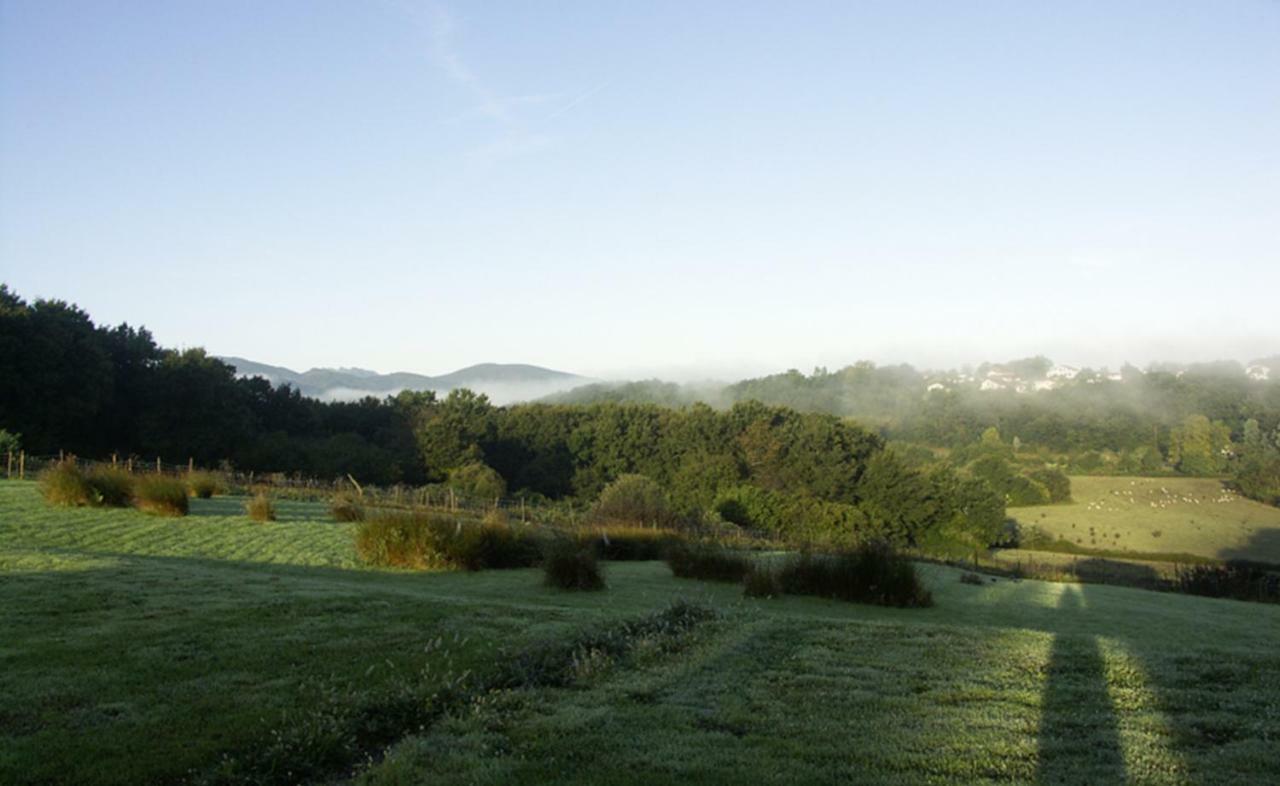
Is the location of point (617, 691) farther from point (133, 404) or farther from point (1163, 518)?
point (1163, 518)

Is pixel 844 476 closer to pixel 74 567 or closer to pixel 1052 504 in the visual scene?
pixel 1052 504

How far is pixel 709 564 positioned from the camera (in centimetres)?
1327

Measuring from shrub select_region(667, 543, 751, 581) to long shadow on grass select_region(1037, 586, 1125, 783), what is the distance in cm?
686

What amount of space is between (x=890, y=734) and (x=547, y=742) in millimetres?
1640

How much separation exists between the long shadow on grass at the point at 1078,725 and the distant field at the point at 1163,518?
3839 cm

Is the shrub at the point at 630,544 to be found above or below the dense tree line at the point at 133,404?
below

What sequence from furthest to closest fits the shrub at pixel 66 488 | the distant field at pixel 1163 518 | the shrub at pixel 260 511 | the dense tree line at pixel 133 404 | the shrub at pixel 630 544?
the distant field at pixel 1163 518, the dense tree line at pixel 133 404, the shrub at pixel 630 544, the shrub at pixel 260 511, the shrub at pixel 66 488

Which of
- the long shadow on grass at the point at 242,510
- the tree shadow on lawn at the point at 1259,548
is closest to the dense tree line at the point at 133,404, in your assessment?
the long shadow on grass at the point at 242,510

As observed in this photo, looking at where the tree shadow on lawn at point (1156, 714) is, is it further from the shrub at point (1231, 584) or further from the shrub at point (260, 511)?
the shrub at point (1231, 584)

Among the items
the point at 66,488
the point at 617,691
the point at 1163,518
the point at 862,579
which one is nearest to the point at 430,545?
the point at 862,579

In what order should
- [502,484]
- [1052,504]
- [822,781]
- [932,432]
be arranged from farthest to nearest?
1. [932,432]
2. [1052,504]
3. [502,484]
4. [822,781]

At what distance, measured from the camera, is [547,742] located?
4.13m

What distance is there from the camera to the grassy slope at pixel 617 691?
3.85 metres

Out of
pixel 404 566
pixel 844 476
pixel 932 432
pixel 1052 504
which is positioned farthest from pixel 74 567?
pixel 932 432
